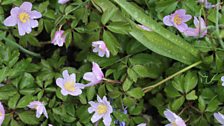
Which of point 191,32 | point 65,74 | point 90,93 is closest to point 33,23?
point 65,74

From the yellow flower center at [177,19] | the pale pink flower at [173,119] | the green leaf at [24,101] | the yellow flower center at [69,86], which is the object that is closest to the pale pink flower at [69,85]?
the yellow flower center at [69,86]

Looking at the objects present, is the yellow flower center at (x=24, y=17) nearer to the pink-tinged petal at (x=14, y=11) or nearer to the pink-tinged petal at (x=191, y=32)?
the pink-tinged petal at (x=14, y=11)

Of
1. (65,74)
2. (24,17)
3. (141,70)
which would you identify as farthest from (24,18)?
(141,70)

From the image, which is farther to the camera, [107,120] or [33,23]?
[33,23]

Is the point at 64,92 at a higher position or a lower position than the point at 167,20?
lower

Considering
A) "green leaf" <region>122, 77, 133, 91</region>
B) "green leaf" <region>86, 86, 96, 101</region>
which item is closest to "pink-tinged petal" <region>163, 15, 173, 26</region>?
"green leaf" <region>122, 77, 133, 91</region>

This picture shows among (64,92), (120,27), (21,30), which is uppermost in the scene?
(120,27)

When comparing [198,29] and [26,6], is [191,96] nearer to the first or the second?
[198,29]
